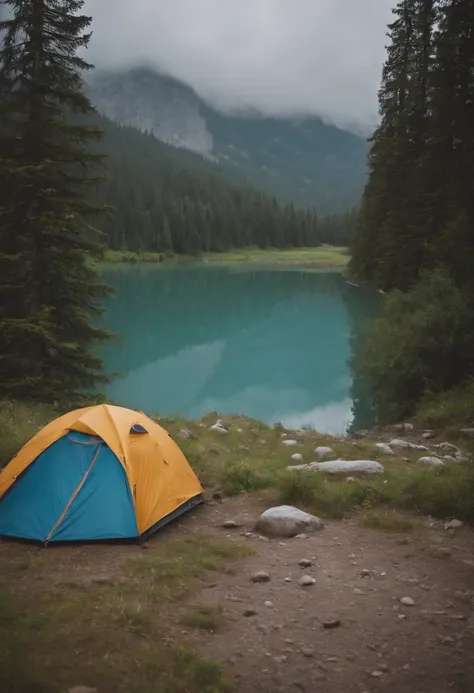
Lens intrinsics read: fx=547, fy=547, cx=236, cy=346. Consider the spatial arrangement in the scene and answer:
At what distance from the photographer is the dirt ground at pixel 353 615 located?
4457mm

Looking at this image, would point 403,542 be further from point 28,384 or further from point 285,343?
point 285,343

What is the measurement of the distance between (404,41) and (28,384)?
30338 millimetres

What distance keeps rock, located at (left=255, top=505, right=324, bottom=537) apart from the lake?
9792mm

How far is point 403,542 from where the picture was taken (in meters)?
6.96

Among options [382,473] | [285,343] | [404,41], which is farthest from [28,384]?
[404,41]

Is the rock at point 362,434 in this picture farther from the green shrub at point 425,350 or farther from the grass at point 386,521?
the grass at point 386,521

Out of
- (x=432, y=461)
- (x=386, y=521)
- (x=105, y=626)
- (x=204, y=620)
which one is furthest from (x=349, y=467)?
(x=105, y=626)

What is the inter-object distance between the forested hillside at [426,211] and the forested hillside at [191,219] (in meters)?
71.3

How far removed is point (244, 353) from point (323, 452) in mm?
19405

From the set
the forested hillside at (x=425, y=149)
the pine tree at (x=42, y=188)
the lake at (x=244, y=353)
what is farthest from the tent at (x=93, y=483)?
the forested hillside at (x=425, y=149)

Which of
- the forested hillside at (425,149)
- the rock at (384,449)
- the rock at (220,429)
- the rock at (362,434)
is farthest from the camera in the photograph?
the forested hillside at (425,149)

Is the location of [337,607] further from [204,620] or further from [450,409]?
[450,409]

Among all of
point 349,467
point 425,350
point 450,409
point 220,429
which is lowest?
point 220,429

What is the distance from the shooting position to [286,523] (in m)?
7.51
